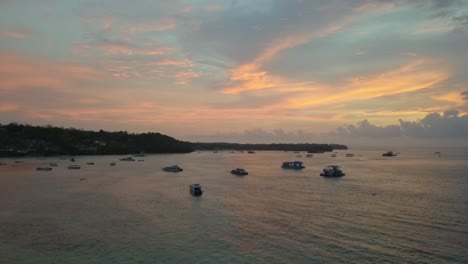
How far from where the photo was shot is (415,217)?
53.8m

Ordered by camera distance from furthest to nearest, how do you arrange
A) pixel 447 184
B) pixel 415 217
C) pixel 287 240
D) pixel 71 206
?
pixel 447 184 < pixel 71 206 < pixel 415 217 < pixel 287 240

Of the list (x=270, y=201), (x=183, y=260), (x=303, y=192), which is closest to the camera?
(x=183, y=260)

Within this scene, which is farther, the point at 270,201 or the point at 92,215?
the point at 270,201

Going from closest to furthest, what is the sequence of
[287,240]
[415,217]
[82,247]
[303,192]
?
[82,247]
[287,240]
[415,217]
[303,192]

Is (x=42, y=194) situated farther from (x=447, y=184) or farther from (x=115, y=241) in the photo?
(x=447, y=184)

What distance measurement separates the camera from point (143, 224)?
4862 cm

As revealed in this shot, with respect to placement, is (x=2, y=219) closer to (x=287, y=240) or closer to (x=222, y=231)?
(x=222, y=231)

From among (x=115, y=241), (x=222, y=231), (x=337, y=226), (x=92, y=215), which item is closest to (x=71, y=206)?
(x=92, y=215)

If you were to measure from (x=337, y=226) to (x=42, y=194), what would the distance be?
181ft

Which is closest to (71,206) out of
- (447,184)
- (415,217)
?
(415,217)

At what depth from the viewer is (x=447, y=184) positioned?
94875 mm

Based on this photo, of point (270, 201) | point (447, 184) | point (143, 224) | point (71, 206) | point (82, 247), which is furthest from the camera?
point (447, 184)

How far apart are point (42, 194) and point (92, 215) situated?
84.0ft

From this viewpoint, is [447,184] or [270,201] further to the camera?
[447,184]
